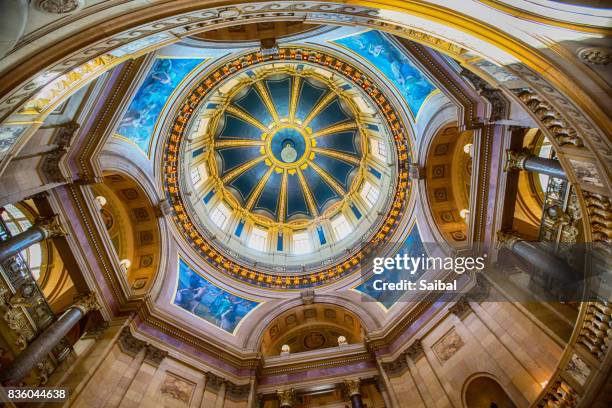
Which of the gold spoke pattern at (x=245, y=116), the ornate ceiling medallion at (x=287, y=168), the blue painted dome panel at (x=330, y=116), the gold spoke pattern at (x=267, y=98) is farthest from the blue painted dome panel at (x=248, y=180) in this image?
the blue painted dome panel at (x=330, y=116)

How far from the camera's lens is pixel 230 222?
2353 cm

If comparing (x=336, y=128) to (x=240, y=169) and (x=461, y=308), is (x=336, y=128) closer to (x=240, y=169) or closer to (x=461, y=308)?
(x=240, y=169)

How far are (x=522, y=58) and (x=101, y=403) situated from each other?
1413 centimetres

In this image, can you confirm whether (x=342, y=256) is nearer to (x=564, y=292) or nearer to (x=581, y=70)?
(x=564, y=292)

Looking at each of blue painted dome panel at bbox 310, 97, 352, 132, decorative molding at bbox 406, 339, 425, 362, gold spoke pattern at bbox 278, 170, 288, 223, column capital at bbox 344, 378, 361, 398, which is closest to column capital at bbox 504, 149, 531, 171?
decorative molding at bbox 406, 339, 425, 362

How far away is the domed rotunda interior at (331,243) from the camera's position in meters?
5.62

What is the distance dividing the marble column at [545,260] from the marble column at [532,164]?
2475 mm

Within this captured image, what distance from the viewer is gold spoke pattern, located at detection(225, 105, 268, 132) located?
1013 inches

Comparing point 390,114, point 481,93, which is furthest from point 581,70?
point 390,114

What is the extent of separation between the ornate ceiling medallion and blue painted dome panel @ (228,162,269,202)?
4.0 inches

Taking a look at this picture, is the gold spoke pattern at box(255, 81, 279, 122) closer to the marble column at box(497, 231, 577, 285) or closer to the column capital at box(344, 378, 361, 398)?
the marble column at box(497, 231, 577, 285)

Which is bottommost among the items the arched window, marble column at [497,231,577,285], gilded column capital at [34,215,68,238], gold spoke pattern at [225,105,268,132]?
marble column at [497,231,577,285]

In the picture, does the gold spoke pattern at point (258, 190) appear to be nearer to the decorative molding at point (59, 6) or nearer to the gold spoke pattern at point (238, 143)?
the gold spoke pattern at point (238, 143)

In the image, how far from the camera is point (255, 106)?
26953 mm
